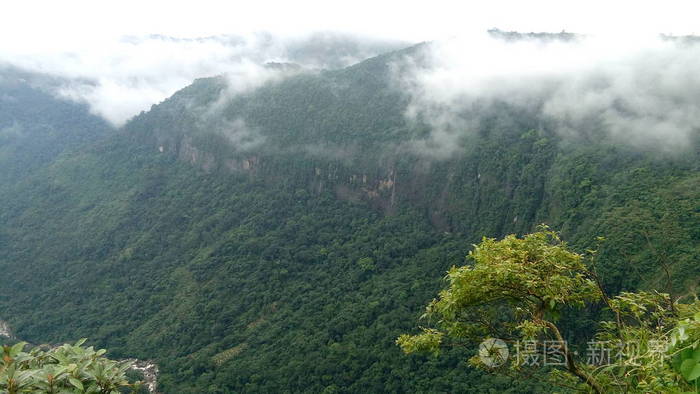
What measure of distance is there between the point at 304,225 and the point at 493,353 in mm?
67121

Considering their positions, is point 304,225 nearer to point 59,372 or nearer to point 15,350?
point 15,350

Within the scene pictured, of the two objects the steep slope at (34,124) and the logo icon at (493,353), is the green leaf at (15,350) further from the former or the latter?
the steep slope at (34,124)

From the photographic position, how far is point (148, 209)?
83125 millimetres

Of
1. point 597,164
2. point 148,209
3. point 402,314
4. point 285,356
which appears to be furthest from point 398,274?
point 148,209

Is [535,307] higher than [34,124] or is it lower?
higher

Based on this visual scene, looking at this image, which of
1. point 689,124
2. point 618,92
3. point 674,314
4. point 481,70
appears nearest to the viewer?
point 674,314

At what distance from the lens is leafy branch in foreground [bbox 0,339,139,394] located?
5.11 meters

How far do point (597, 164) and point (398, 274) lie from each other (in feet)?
88.6

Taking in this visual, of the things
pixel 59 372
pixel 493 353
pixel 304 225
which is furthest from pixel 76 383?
pixel 304 225

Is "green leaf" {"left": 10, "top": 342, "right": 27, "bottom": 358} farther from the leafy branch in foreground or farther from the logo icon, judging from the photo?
the logo icon

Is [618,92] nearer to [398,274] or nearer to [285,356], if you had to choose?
[398,274]

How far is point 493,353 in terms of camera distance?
712 cm

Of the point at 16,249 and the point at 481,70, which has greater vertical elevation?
the point at 481,70

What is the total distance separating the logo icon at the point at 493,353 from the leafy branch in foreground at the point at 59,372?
17.1ft
